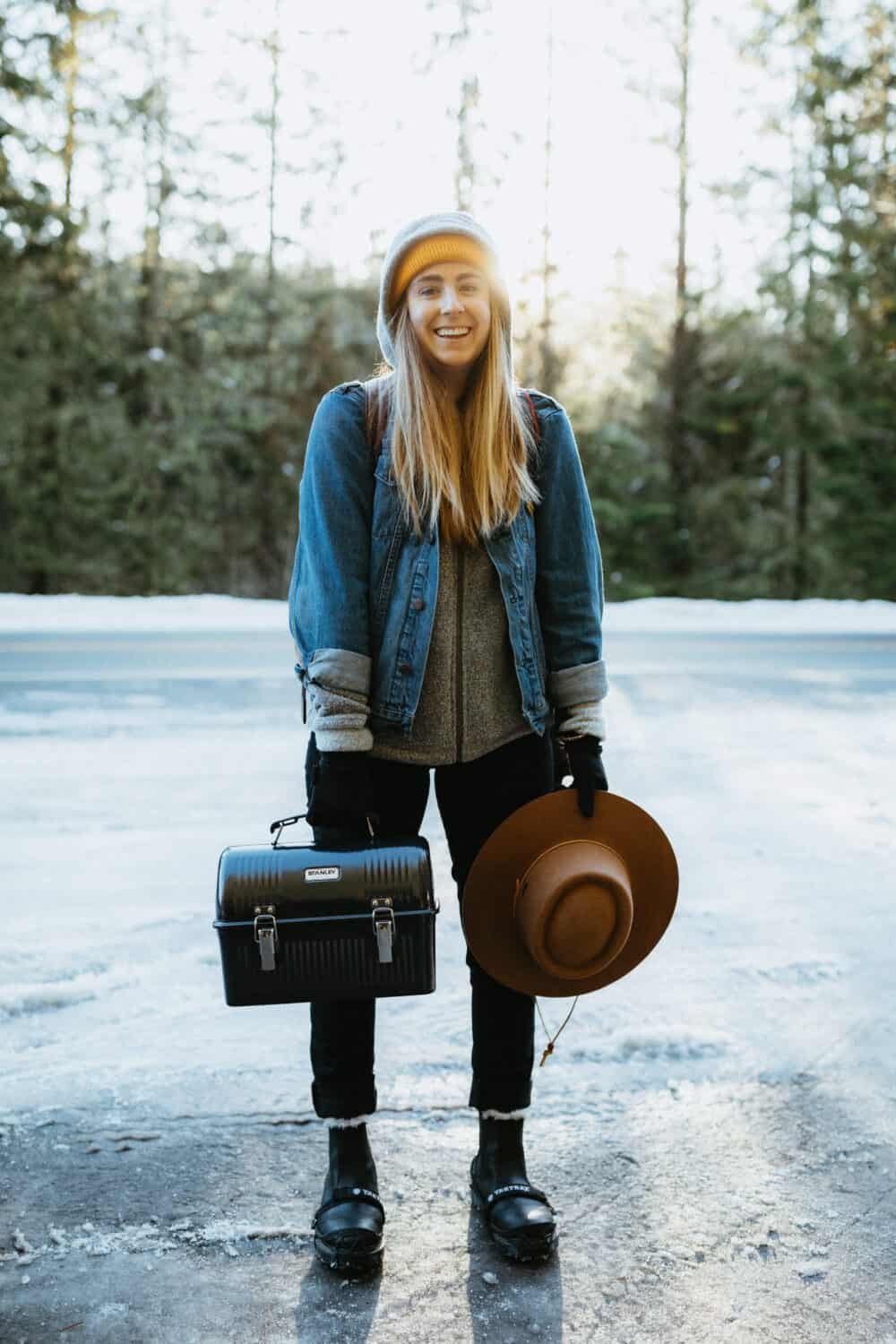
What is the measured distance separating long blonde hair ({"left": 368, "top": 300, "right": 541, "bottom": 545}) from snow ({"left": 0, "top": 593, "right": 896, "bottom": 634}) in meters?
Result: 12.0

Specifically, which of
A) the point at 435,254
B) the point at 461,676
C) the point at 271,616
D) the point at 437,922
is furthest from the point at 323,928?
the point at 271,616

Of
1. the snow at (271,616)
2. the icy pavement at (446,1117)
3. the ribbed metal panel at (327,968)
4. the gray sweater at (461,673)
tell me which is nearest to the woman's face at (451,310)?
the gray sweater at (461,673)

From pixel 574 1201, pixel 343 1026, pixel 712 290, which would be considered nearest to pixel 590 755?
pixel 343 1026

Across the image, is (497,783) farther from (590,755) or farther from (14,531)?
(14,531)

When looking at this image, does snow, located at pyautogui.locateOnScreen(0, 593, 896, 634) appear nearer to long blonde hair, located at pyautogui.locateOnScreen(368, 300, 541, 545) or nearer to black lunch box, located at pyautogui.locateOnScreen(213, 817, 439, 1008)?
long blonde hair, located at pyautogui.locateOnScreen(368, 300, 541, 545)

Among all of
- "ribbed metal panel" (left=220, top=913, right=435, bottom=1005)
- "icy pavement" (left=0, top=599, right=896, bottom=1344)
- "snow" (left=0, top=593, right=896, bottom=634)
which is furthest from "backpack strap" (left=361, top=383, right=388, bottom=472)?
"snow" (left=0, top=593, right=896, bottom=634)

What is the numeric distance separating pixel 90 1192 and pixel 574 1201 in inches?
38.0

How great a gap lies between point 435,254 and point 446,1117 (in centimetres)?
185

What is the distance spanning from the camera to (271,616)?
51.5ft

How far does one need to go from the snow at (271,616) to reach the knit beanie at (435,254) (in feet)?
39.2

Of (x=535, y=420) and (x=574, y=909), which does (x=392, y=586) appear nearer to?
(x=535, y=420)

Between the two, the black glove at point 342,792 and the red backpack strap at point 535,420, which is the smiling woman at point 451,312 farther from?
the black glove at point 342,792

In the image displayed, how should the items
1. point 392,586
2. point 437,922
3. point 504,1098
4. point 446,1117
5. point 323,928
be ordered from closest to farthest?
point 323,928 → point 392,586 → point 504,1098 → point 446,1117 → point 437,922

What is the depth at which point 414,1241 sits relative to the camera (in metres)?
2.34
